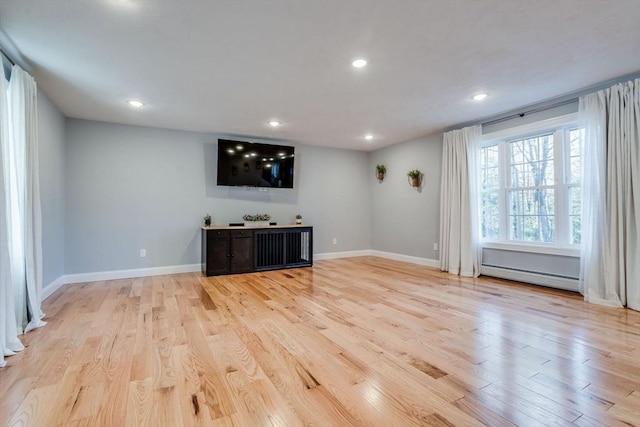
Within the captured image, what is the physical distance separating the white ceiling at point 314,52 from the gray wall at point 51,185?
0.75ft

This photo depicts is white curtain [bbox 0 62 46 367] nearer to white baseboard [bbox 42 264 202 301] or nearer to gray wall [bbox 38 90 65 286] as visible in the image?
gray wall [bbox 38 90 65 286]

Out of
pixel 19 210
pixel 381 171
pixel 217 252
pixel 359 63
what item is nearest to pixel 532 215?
Answer: pixel 381 171

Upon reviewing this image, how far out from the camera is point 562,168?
379 cm

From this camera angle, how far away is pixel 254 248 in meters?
4.95

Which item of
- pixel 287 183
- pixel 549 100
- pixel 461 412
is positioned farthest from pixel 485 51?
pixel 287 183

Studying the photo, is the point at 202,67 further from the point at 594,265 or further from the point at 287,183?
the point at 594,265

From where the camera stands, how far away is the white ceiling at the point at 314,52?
204cm

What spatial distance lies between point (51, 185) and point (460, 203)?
5546 millimetres

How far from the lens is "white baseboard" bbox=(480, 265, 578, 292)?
3.63 m

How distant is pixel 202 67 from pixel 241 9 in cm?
99

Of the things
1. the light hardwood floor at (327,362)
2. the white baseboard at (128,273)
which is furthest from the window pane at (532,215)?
the white baseboard at (128,273)

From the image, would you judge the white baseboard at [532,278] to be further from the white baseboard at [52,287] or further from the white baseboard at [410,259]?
the white baseboard at [52,287]

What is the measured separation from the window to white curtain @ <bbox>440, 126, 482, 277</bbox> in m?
0.20

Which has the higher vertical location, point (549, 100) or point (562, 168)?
point (549, 100)
